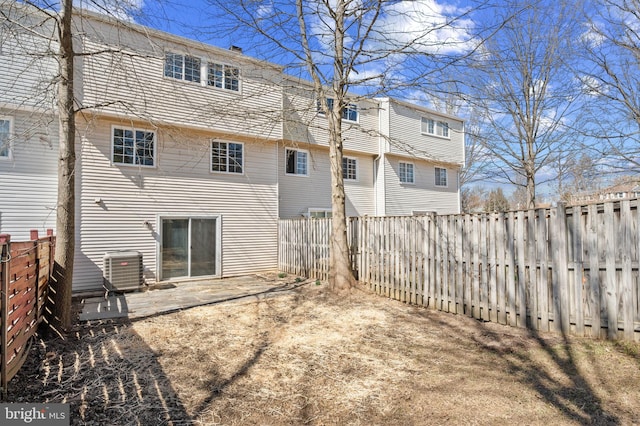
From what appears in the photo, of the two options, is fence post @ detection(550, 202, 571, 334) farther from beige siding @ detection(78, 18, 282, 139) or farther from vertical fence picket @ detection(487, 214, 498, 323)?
beige siding @ detection(78, 18, 282, 139)

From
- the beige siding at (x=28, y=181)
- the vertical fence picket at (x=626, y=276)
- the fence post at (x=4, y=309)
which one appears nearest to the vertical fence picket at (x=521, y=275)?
the vertical fence picket at (x=626, y=276)

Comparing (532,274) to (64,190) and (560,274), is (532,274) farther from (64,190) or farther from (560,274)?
(64,190)

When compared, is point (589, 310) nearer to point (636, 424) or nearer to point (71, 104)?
point (636, 424)

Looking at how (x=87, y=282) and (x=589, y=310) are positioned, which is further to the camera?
(x=87, y=282)

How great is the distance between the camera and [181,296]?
26.7ft

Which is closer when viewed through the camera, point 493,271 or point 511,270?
point 511,270

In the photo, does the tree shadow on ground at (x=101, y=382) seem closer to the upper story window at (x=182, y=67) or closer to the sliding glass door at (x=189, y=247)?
the sliding glass door at (x=189, y=247)

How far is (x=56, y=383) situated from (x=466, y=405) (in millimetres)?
4143

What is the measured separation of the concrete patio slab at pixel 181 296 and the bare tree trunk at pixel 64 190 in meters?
1.03

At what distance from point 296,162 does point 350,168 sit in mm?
2840

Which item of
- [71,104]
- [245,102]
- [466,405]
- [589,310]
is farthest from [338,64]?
[466,405]

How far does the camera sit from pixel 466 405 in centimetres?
304

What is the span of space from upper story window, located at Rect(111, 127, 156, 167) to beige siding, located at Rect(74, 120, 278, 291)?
18 cm

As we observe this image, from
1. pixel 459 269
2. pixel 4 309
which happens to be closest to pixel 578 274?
pixel 459 269
